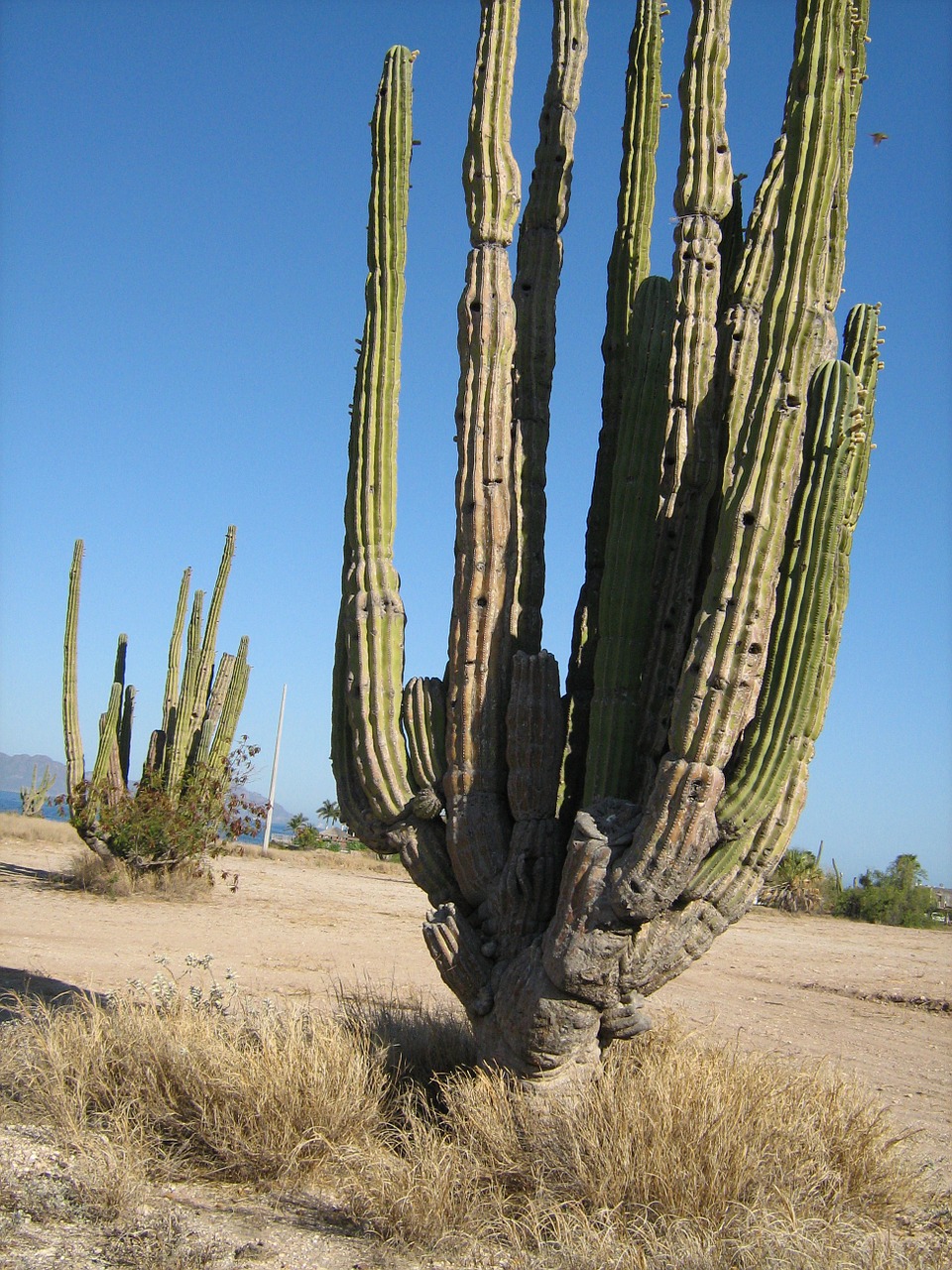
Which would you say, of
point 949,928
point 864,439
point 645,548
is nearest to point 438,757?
point 645,548

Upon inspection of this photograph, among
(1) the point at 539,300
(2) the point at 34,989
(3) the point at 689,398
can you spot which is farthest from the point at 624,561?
(2) the point at 34,989

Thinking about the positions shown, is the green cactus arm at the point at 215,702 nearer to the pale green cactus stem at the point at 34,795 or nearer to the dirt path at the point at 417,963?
the dirt path at the point at 417,963

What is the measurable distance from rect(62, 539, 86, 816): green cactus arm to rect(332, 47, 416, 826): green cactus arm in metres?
9.93

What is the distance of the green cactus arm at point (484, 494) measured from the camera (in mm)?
5805

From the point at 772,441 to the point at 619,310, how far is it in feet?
6.46

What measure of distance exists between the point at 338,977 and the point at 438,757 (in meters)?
4.51

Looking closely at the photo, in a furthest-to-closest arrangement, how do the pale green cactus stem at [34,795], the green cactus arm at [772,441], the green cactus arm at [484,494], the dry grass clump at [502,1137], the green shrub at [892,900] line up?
the pale green cactus stem at [34,795], the green shrub at [892,900], the green cactus arm at [484,494], the green cactus arm at [772,441], the dry grass clump at [502,1137]

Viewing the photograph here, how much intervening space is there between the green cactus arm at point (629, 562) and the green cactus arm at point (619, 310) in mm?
235

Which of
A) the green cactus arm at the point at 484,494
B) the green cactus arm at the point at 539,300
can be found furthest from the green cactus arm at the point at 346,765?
the green cactus arm at the point at 539,300

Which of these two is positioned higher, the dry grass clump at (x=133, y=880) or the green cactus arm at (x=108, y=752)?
the green cactus arm at (x=108, y=752)

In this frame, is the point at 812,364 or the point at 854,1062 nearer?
the point at 812,364

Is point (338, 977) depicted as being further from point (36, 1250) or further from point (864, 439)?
point (864, 439)

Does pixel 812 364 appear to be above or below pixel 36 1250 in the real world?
above

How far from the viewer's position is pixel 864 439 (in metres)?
5.29
